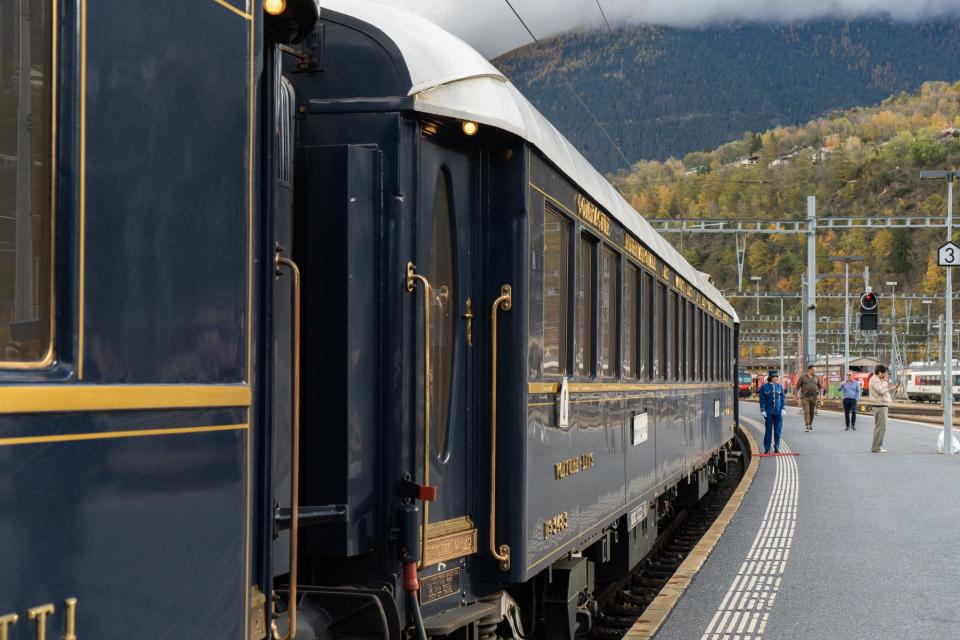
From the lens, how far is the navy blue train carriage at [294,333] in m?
2.66

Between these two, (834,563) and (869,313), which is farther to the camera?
(869,313)

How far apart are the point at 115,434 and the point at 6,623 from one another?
1.59 ft

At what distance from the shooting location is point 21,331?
2592 mm

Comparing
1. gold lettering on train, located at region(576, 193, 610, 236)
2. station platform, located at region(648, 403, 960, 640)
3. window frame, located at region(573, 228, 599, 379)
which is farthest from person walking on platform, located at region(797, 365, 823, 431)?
window frame, located at region(573, 228, 599, 379)

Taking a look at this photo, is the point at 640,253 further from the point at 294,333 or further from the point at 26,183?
the point at 26,183

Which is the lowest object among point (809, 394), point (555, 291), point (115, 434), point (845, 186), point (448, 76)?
point (809, 394)

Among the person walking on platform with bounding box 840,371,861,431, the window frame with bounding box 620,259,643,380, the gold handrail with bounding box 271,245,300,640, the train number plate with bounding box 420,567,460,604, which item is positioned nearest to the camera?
the gold handrail with bounding box 271,245,300,640

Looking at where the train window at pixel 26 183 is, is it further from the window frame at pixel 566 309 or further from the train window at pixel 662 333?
the train window at pixel 662 333

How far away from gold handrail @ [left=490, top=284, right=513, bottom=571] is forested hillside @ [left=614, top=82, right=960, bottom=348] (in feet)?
187

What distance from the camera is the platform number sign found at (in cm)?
2297

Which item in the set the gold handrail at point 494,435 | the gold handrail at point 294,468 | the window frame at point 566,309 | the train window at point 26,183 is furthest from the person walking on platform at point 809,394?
the train window at point 26,183

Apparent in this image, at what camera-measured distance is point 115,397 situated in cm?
280

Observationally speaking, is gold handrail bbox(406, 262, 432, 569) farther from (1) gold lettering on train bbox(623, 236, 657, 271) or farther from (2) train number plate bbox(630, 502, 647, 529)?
(2) train number plate bbox(630, 502, 647, 529)

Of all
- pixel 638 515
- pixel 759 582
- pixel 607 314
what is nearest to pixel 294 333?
pixel 607 314
